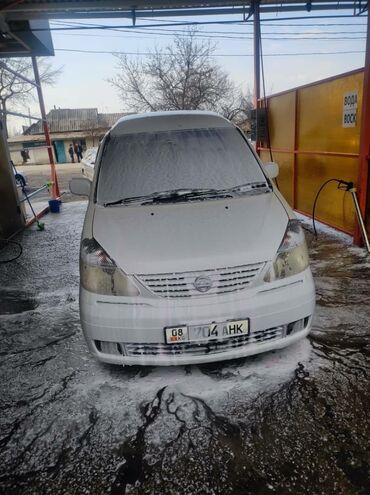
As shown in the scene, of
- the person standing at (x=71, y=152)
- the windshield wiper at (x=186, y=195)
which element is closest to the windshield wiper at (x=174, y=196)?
the windshield wiper at (x=186, y=195)

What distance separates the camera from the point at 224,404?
2324mm

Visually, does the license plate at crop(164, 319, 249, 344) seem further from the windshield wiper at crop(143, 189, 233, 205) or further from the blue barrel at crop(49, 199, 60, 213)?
the blue barrel at crop(49, 199, 60, 213)

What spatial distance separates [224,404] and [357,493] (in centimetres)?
85

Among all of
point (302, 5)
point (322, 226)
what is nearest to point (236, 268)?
point (322, 226)

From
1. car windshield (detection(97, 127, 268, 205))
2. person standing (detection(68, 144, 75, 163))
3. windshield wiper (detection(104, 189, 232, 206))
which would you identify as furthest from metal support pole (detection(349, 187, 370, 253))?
person standing (detection(68, 144, 75, 163))

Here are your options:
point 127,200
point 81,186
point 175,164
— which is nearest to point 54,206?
point 81,186

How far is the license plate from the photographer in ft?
7.30

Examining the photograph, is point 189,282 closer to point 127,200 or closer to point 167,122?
point 127,200

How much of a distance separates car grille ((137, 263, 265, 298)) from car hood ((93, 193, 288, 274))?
4cm

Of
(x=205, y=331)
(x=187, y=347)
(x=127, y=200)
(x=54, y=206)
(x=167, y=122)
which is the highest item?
(x=167, y=122)

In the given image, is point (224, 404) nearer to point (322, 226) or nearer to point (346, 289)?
point (346, 289)

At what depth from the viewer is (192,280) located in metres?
2.25

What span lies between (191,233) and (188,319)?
614 mm

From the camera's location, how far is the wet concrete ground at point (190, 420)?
1847mm
